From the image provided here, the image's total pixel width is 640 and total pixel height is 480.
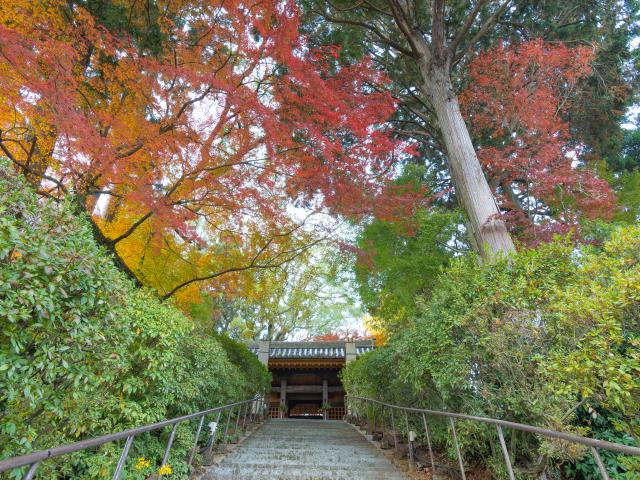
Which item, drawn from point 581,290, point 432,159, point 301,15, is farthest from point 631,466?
point 432,159

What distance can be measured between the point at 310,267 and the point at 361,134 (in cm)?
852

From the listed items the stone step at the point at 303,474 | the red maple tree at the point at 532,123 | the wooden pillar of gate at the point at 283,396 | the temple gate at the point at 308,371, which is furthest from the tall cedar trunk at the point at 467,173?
the wooden pillar of gate at the point at 283,396

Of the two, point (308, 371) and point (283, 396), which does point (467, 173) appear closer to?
point (308, 371)

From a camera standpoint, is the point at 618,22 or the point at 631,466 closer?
the point at 631,466

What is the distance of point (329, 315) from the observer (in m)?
22.3

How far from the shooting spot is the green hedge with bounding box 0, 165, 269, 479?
76.7 inches

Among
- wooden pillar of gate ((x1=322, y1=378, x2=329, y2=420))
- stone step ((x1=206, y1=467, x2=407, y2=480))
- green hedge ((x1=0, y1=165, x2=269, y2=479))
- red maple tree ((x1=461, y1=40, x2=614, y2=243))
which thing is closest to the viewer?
green hedge ((x1=0, y1=165, x2=269, y2=479))

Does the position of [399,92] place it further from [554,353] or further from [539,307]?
[554,353]

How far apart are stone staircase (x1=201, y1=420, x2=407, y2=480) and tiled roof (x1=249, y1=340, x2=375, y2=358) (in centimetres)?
687

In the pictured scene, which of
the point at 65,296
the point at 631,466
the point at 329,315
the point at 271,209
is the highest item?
the point at 329,315

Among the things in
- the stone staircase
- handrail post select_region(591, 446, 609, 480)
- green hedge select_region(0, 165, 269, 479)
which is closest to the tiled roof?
the stone staircase

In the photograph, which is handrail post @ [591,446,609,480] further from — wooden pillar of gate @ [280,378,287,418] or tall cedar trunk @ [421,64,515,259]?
wooden pillar of gate @ [280,378,287,418]

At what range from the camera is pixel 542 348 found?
3057 millimetres

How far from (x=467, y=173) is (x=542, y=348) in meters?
3.80
